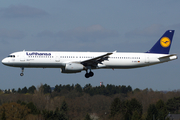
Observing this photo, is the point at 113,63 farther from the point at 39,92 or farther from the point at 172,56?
the point at 39,92

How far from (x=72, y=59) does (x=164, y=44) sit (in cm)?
1992

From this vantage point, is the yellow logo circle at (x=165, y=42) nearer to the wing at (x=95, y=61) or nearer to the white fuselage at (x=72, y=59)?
the white fuselage at (x=72, y=59)

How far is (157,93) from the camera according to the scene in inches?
6171

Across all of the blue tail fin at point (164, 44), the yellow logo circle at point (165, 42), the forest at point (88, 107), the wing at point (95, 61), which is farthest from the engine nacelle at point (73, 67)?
the forest at point (88, 107)

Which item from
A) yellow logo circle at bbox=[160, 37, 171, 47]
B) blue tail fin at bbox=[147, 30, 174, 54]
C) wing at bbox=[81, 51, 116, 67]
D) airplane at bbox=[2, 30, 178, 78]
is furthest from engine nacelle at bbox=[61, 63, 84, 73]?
yellow logo circle at bbox=[160, 37, 171, 47]

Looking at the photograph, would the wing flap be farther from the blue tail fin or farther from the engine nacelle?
the blue tail fin

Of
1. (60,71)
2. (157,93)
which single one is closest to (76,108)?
(157,93)

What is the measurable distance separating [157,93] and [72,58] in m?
106

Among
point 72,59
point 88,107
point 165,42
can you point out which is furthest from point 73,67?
point 88,107

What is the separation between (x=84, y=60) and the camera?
5866 centimetres

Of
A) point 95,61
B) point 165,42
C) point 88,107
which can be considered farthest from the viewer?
point 88,107

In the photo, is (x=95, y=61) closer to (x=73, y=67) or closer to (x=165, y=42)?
(x=73, y=67)

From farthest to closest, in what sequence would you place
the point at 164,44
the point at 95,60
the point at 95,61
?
the point at 164,44
the point at 95,61
the point at 95,60

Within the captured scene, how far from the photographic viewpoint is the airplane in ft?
187
